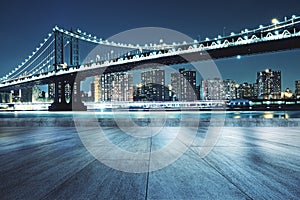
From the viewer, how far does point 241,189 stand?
2.55m

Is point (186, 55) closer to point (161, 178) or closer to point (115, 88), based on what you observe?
point (161, 178)

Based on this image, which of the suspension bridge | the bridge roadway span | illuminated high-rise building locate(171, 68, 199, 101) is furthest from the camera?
illuminated high-rise building locate(171, 68, 199, 101)

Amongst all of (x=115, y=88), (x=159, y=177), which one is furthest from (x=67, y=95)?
(x=115, y=88)

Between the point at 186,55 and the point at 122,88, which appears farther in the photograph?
the point at 122,88

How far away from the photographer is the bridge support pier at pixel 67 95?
42250 mm

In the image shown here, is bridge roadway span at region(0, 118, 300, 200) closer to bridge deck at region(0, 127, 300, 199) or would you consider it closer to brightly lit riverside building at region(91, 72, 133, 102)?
bridge deck at region(0, 127, 300, 199)

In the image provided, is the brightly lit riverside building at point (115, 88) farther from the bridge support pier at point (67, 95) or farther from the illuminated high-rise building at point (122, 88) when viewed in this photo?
the bridge support pier at point (67, 95)

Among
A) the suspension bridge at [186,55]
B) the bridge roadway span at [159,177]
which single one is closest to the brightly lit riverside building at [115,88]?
the suspension bridge at [186,55]

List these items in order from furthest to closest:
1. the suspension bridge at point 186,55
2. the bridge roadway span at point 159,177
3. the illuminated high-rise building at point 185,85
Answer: the illuminated high-rise building at point 185,85 → the suspension bridge at point 186,55 → the bridge roadway span at point 159,177

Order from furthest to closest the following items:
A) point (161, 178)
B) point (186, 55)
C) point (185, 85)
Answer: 1. point (185, 85)
2. point (186, 55)
3. point (161, 178)

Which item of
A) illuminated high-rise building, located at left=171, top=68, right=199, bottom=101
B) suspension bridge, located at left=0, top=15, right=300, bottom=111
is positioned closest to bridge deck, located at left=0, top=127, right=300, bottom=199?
suspension bridge, located at left=0, top=15, right=300, bottom=111

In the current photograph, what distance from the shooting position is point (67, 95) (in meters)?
46.8

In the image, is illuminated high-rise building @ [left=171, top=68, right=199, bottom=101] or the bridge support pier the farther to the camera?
illuminated high-rise building @ [left=171, top=68, right=199, bottom=101]

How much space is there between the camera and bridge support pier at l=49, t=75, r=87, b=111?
42.2 metres
